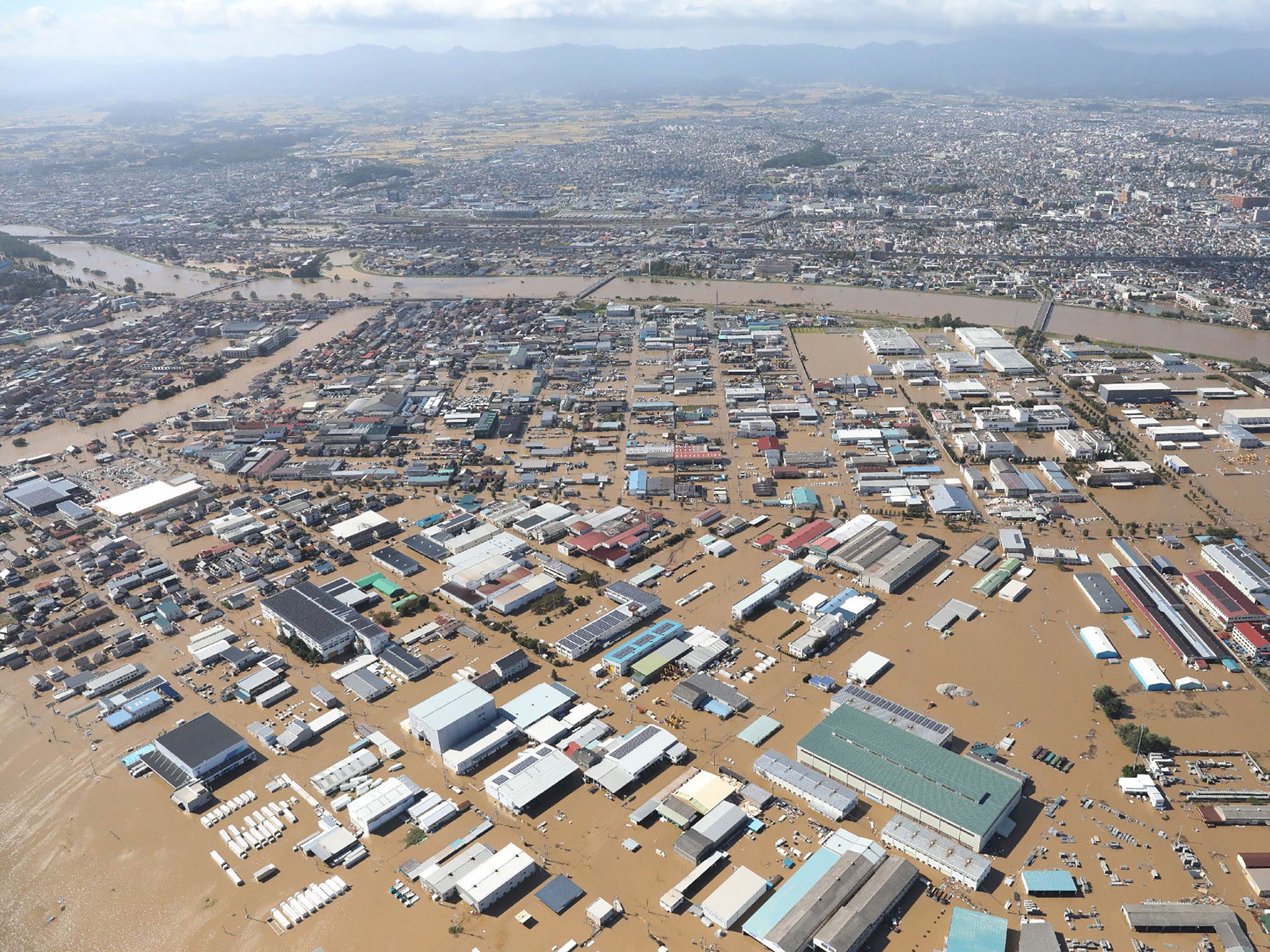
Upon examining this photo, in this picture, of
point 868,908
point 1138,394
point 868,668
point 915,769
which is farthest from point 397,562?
point 1138,394

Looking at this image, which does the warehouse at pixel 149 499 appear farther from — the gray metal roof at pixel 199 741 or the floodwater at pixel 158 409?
the gray metal roof at pixel 199 741

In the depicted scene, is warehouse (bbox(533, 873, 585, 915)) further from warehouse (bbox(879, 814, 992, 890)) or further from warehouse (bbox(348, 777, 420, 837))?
warehouse (bbox(879, 814, 992, 890))

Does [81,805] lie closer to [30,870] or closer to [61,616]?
[30,870]

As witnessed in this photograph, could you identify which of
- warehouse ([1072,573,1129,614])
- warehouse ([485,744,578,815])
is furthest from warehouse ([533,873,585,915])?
warehouse ([1072,573,1129,614])

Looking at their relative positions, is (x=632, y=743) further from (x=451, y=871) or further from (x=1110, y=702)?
(x=1110, y=702)

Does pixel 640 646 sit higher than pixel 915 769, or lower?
lower

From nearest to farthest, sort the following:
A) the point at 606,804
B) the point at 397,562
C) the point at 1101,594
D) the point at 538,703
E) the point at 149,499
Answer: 1. the point at 606,804
2. the point at 538,703
3. the point at 1101,594
4. the point at 397,562
5. the point at 149,499

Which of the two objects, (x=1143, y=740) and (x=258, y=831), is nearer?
(x=258, y=831)
